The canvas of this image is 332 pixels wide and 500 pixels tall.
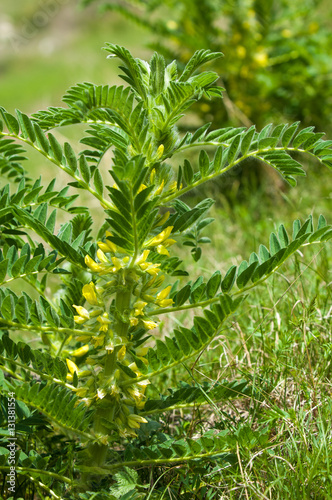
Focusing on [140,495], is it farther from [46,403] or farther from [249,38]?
[249,38]

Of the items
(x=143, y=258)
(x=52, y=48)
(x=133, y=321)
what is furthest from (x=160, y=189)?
(x=52, y=48)

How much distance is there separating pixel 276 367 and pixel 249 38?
8.74ft

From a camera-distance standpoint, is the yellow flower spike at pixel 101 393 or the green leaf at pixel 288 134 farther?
the green leaf at pixel 288 134

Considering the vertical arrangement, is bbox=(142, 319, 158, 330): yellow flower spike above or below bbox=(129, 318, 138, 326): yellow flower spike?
below

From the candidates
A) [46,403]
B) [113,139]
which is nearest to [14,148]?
[113,139]

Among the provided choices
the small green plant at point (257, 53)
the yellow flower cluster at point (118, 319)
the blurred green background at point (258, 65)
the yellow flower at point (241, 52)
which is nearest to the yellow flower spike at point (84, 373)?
the yellow flower cluster at point (118, 319)

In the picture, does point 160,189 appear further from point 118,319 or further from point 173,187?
point 118,319

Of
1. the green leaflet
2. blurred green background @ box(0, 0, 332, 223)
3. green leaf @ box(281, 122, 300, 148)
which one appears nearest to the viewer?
the green leaflet

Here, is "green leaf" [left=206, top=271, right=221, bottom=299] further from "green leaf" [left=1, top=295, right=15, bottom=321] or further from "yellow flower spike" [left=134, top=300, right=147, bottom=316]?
"green leaf" [left=1, top=295, right=15, bottom=321]

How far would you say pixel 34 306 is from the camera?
1007 mm

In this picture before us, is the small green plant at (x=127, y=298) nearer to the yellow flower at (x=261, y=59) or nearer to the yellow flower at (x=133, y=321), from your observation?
the yellow flower at (x=133, y=321)

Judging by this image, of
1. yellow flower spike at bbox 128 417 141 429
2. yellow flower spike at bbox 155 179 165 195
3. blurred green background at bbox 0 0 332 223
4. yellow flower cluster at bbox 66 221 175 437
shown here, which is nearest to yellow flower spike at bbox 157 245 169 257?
yellow flower cluster at bbox 66 221 175 437

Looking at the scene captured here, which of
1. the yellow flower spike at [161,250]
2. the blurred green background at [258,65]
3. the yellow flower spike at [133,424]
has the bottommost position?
the yellow flower spike at [133,424]

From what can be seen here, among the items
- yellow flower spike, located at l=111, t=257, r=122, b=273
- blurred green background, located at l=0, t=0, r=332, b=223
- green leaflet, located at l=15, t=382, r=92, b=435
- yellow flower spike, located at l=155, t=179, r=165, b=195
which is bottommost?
green leaflet, located at l=15, t=382, r=92, b=435
